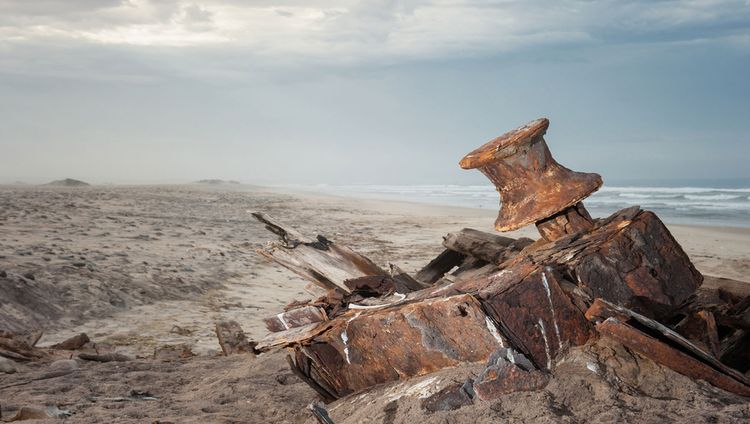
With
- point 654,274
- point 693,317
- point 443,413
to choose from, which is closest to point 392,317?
point 443,413

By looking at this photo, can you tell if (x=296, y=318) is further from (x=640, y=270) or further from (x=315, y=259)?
(x=640, y=270)

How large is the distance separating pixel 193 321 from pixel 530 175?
15.7 feet

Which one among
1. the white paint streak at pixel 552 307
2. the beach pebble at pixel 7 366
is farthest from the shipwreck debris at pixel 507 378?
the beach pebble at pixel 7 366

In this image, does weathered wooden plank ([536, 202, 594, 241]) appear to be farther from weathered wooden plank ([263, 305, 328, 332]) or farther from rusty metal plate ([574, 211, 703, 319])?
weathered wooden plank ([263, 305, 328, 332])

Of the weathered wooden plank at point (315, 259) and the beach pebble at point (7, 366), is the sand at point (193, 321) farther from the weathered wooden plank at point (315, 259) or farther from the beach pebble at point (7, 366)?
the weathered wooden plank at point (315, 259)

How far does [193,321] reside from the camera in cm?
692

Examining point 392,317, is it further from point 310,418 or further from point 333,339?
point 310,418

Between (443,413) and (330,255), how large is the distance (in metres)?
1.98

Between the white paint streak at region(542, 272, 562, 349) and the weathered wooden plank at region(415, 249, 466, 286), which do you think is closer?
the white paint streak at region(542, 272, 562, 349)

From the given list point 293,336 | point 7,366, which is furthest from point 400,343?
point 7,366

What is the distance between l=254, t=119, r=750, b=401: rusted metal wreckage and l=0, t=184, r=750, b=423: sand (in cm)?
13

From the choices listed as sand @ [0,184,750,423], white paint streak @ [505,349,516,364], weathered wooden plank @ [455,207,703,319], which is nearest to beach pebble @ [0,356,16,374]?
sand @ [0,184,750,423]

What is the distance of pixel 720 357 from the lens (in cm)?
336

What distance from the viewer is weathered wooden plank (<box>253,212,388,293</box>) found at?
421 centimetres
